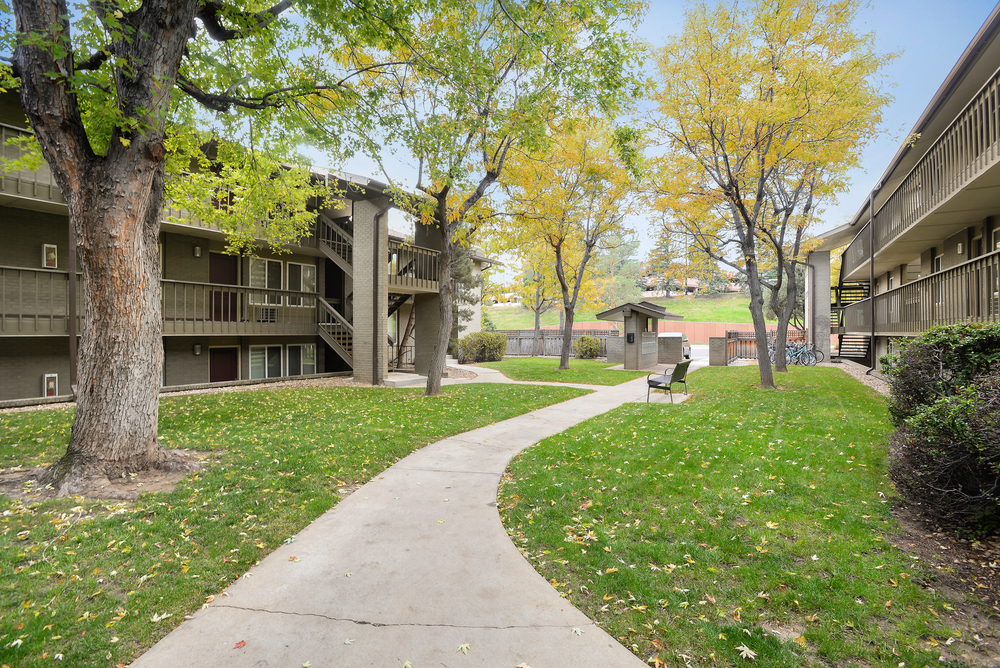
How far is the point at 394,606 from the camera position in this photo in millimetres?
3197

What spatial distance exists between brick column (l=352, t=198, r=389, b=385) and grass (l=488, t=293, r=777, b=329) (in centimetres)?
4978

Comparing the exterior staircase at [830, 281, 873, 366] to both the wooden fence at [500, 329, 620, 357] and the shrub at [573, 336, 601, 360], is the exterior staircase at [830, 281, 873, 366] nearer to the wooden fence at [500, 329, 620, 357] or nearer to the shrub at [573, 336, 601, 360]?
the shrub at [573, 336, 601, 360]

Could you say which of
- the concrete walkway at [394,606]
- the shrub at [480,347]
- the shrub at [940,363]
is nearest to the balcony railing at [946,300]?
the shrub at [940,363]

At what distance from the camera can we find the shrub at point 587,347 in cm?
2805

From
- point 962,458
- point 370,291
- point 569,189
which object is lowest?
point 962,458

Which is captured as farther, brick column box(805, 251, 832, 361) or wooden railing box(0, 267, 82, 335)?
brick column box(805, 251, 832, 361)

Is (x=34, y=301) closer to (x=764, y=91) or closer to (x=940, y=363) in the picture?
(x=940, y=363)

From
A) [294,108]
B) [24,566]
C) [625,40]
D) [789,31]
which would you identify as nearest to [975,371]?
[625,40]

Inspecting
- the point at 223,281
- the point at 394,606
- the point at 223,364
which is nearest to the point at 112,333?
the point at 394,606

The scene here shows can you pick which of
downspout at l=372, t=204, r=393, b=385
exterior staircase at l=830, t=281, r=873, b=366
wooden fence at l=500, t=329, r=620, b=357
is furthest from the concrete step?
exterior staircase at l=830, t=281, r=873, b=366

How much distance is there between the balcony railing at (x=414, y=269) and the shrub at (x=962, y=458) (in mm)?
14218

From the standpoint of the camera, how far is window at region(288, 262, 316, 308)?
17594 millimetres

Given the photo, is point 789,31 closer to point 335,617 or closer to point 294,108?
point 294,108

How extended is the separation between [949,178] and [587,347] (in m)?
19.9
